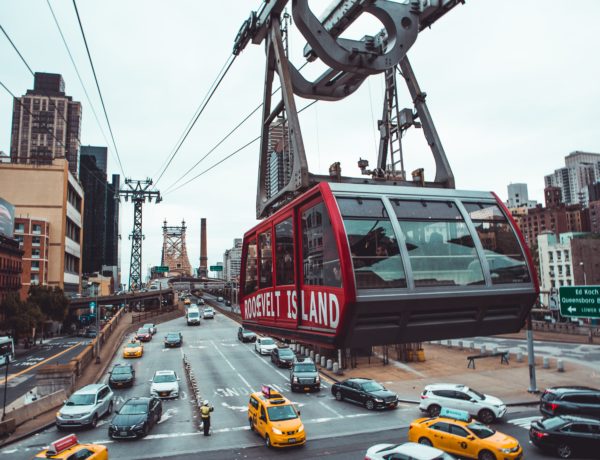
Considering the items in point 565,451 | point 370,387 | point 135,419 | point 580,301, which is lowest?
point 565,451

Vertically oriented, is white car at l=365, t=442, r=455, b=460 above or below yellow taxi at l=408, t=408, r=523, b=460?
above

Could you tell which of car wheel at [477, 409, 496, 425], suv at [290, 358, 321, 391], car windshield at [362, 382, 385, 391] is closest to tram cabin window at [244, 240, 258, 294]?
car windshield at [362, 382, 385, 391]

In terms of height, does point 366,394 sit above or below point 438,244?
below

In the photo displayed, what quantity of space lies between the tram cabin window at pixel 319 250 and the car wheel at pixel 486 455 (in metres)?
11.3

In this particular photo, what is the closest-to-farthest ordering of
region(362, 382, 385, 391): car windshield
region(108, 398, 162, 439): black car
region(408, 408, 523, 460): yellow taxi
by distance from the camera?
region(408, 408, 523, 460): yellow taxi → region(108, 398, 162, 439): black car → region(362, 382, 385, 391): car windshield

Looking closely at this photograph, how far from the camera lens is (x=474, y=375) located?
2809 cm

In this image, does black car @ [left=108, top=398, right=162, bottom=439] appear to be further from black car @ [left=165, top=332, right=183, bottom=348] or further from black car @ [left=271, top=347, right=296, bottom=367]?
black car @ [left=165, top=332, right=183, bottom=348]

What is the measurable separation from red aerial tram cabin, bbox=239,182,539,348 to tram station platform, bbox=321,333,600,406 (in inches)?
704

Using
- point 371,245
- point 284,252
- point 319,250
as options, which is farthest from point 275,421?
point 371,245

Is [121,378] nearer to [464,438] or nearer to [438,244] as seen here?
[464,438]

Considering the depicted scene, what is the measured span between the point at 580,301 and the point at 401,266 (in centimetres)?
1306

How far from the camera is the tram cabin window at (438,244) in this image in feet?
20.8

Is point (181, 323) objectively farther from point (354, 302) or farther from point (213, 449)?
point (354, 302)

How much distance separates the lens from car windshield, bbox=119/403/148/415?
62.6 ft
